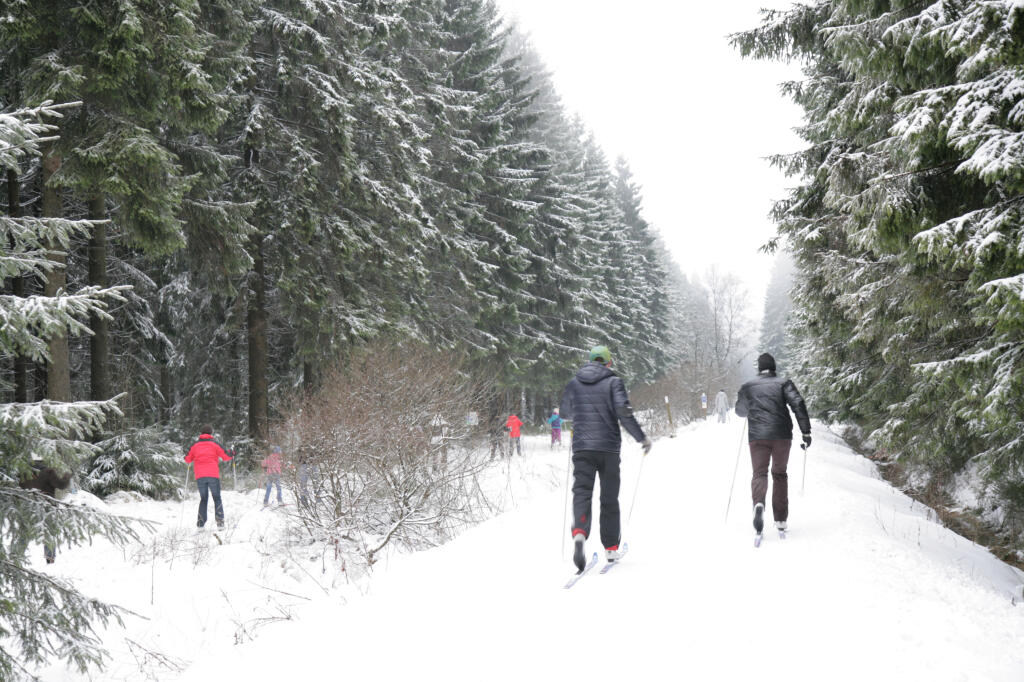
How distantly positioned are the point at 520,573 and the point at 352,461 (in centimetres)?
389

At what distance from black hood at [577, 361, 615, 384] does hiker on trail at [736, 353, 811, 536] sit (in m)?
1.90

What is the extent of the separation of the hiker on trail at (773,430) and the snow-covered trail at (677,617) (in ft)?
1.44

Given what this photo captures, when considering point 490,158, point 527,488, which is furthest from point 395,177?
point 527,488

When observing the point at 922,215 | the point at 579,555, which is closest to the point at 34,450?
the point at 579,555

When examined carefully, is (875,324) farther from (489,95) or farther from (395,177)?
(489,95)

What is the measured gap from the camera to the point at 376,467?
884 centimetres

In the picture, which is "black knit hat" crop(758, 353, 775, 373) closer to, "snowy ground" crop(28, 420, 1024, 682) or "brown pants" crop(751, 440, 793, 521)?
"brown pants" crop(751, 440, 793, 521)

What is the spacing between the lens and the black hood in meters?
5.96

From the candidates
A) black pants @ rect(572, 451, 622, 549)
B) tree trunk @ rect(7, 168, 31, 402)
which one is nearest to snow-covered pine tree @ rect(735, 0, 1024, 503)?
black pants @ rect(572, 451, 622, 549)

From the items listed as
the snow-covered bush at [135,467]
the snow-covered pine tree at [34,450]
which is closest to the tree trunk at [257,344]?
the snow-covered bush at [135,467]

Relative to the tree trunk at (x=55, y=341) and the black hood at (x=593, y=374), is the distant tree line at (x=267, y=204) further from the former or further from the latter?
the black hood at (x=593, y=374)

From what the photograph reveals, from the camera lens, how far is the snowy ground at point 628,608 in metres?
3.91

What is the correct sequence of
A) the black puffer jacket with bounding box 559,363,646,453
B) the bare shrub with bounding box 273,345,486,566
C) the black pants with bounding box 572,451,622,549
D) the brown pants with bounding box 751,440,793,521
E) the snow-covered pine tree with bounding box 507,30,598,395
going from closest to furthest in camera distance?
the black pants with bounding box 572,451,622,549
the black puffer jacket with bounding box 559,363,646,453
the brown pants with bounding box 751,440,793,521
the bare shrub with bounding box 273,345,486,566
the snow-covered pine tree with bounding box 507,30,598,395

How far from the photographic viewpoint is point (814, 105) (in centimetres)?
1145
